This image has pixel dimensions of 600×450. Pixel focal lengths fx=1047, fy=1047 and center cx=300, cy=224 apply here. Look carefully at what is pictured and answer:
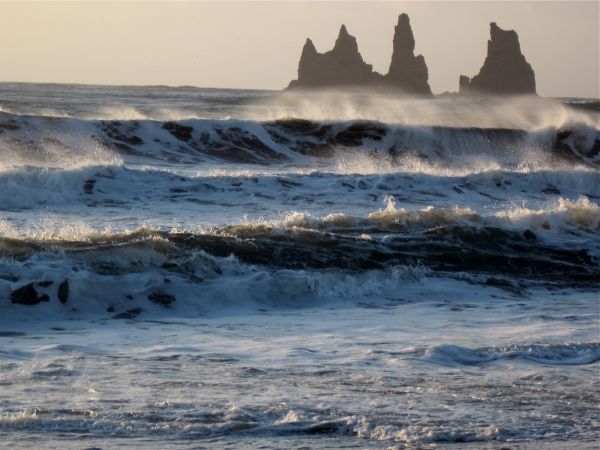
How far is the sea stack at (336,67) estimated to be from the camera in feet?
335

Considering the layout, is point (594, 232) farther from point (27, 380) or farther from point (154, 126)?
point (154, 126)

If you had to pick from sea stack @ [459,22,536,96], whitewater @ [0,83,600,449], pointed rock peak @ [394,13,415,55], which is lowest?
whitewater @ [0,83,600,449]

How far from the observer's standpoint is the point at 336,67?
4043 inches

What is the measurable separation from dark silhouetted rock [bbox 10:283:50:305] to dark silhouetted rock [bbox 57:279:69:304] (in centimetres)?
13

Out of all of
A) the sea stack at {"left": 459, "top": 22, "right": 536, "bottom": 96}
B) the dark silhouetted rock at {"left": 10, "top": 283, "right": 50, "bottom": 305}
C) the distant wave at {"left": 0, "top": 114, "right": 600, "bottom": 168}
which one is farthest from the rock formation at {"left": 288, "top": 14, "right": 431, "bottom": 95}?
the dark silhouetted rock at {"left": 10, "top": 283, "right": 50, "bottom": 305}

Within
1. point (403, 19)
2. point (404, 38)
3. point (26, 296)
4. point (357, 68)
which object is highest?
point (403, 19)

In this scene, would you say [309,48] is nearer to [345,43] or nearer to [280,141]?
[345,43]

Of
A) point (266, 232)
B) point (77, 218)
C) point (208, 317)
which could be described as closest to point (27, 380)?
point (208, 317)

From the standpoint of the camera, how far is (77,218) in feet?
53.5

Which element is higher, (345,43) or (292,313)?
(345,43)

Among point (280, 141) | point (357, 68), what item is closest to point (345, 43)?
point (357, 68)

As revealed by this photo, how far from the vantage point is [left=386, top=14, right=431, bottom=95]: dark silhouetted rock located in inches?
3949

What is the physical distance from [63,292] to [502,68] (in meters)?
88.3

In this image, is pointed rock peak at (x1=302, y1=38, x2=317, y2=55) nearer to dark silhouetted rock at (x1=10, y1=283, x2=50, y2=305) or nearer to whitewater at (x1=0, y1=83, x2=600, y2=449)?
whitewater at (x1=0, y1=83, x2=600, y2=449)
